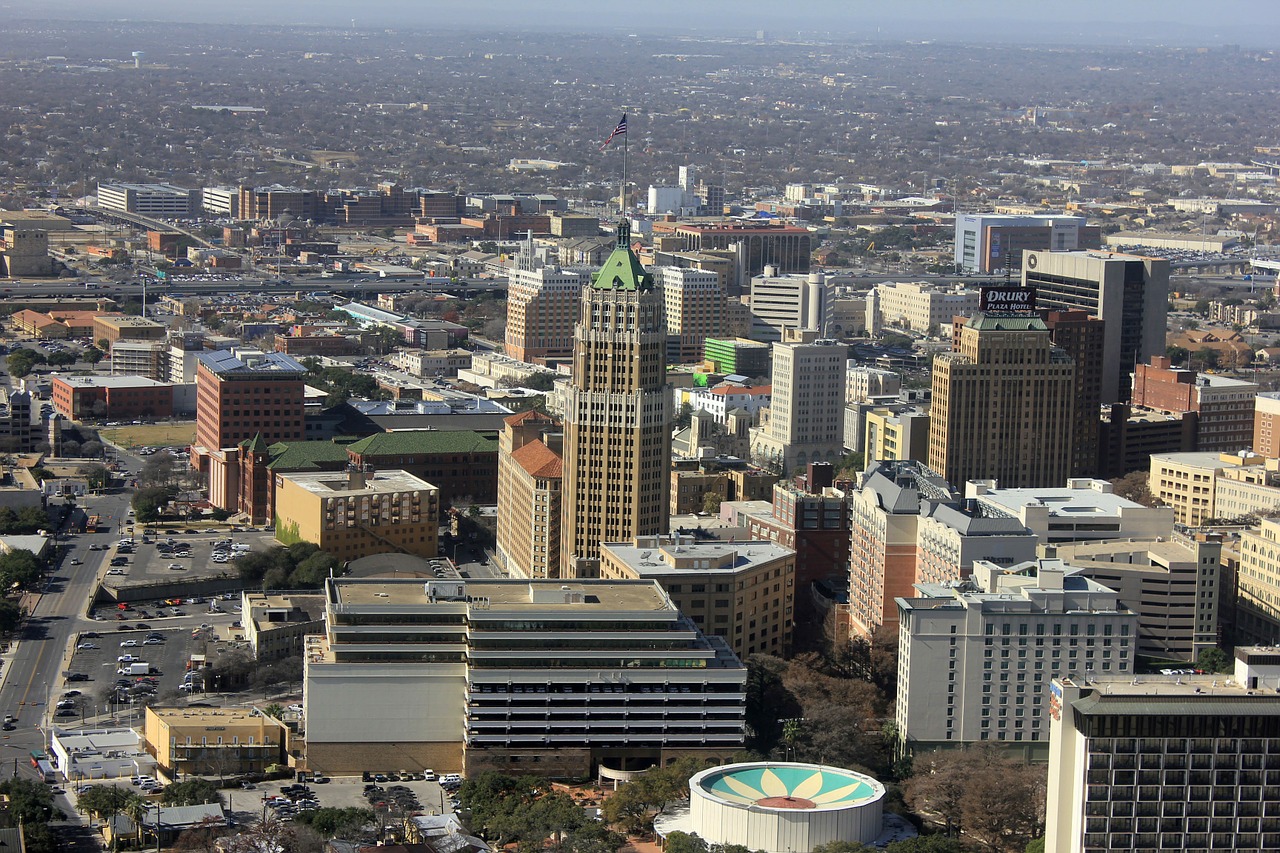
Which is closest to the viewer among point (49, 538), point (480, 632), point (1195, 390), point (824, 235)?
point (480, 632)

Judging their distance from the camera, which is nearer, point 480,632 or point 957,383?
point 480,632

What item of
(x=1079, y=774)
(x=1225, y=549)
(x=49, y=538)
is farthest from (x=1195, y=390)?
(x=1079, y=774)

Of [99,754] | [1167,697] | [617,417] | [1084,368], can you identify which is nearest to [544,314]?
[1084,368]

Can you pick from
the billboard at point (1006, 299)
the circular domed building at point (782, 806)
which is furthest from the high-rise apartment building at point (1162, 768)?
the billboard at point (1006, 299)

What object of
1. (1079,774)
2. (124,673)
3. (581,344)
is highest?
(581,344)

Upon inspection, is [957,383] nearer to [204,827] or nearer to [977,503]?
[977,503]

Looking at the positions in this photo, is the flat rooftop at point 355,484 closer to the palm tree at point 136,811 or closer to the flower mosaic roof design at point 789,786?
the palm tree at point 136,811
